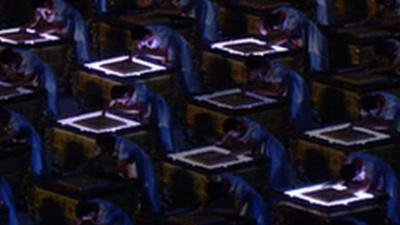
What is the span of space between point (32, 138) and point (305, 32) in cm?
643

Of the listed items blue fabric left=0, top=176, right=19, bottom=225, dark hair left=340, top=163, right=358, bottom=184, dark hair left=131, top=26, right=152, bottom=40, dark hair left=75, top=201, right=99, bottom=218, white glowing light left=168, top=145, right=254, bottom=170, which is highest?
dark hair left=131, top=26, right=152, bottom=40

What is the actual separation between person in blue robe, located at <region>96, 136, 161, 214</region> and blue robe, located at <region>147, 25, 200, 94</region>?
4.48m

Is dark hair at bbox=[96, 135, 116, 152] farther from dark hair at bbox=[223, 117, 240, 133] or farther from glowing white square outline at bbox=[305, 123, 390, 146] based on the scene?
glowing white square outline at bbox=[305, 123, 390, 146]

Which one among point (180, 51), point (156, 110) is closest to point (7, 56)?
point (156, 110)

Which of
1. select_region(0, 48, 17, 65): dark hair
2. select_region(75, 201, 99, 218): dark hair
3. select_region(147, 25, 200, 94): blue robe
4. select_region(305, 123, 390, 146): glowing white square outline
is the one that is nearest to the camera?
select_region(75, 201, 99, 218): dark hair

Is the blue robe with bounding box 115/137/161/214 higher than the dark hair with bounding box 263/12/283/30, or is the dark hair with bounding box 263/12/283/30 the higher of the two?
the dark hair with bounding box 263/12/283/30

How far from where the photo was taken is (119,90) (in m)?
37.2

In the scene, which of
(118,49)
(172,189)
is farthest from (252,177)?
(118,49)

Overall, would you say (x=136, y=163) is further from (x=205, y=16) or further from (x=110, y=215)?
(x=205, y=16)

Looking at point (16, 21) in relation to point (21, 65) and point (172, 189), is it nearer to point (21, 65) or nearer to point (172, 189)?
point (21, 65)

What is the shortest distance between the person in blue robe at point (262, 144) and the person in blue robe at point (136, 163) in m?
1.32

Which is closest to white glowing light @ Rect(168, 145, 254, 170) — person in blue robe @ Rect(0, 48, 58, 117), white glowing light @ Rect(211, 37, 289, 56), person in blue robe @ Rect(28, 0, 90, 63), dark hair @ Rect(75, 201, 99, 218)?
dark hair @ Rect(75, 201, 99, 218)

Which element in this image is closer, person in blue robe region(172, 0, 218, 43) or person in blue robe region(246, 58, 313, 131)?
person in blue robe region(246, 58, 313, 131)

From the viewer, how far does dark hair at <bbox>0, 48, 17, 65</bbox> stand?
37.8 m
